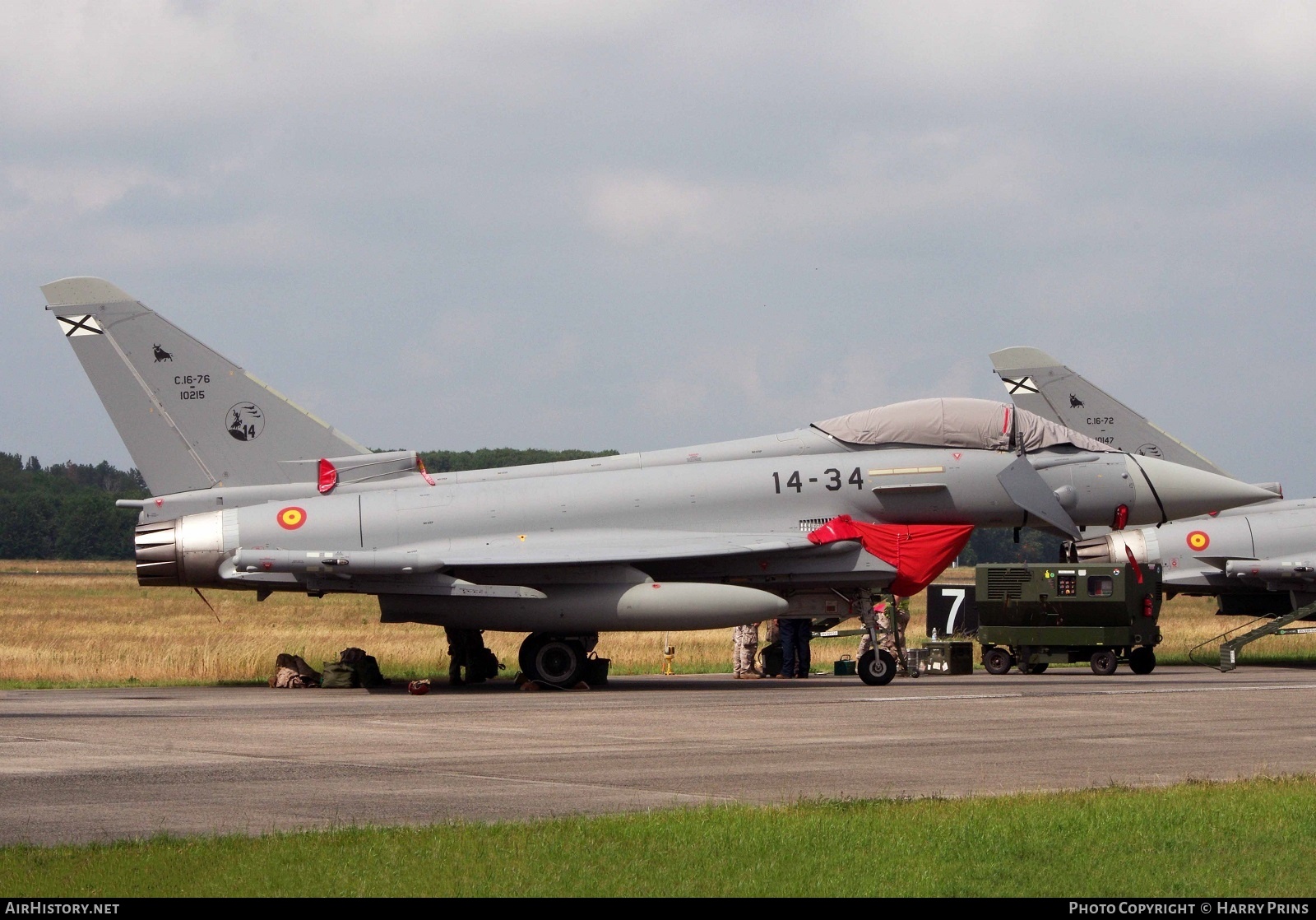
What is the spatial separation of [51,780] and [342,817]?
292cm

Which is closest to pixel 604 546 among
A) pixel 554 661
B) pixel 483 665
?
pixel 554 661

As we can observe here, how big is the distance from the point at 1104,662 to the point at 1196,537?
583 centimetres

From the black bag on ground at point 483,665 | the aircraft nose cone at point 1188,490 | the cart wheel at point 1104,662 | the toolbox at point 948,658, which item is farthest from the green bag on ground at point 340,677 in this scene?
the cart wheel at point 1104,662

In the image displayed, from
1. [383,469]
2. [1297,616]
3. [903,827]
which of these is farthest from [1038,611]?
[903,827]

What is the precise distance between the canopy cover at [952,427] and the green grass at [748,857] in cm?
1322

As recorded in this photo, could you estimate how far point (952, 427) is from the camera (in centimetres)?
2192

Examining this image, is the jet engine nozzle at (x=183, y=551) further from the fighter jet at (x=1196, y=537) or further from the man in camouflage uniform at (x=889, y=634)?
the fighter jet at (x=1196, y=537)

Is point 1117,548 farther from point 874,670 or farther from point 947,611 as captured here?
point 874,670

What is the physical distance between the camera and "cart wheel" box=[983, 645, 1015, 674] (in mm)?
27453

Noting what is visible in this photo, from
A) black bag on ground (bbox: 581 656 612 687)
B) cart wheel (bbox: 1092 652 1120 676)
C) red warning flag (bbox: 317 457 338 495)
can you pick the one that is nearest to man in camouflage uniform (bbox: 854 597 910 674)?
cart wheel (bbox: 1092 652 1120 676)

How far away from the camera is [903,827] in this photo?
825cm

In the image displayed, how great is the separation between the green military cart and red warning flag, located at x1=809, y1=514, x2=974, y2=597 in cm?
569

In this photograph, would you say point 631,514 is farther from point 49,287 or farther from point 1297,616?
point 1297,616

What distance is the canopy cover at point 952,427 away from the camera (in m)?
21.9
